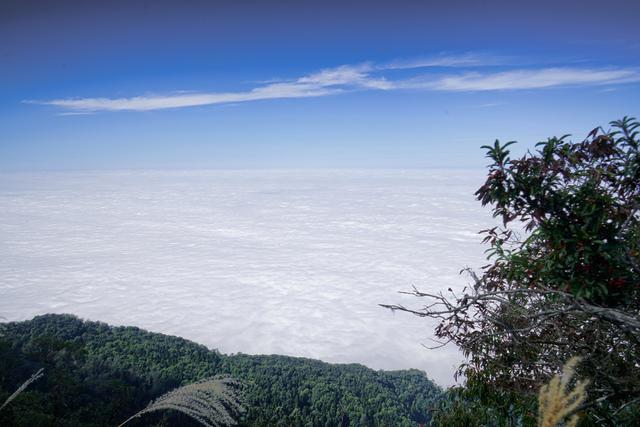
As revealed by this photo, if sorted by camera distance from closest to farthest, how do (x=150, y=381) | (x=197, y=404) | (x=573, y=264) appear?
(x=197, y=404)
(x=573, y=264)
(x=150, y=381)

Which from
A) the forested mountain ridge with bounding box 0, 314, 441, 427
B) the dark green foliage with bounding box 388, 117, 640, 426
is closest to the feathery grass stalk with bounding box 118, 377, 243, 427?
the dark green foliage with bounding box 388, 117, 640, 426

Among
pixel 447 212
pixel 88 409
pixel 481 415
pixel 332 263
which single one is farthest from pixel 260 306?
pixel 447 212

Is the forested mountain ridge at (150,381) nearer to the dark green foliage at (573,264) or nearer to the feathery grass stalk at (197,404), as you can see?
the feathery grass stalk at (197,404)

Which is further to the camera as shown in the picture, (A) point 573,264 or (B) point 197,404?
(A) point 573,264

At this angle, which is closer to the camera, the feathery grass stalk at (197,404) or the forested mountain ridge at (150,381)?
the feathery grass stalk at (197,404)

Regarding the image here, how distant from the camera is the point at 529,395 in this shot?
3467 mm

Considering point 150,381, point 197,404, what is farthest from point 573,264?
point 150,381

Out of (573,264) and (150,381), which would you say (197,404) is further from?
(150,381)

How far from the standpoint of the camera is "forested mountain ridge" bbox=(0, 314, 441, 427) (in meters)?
12.8

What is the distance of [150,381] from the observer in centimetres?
2270

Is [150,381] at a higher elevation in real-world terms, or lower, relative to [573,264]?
lower

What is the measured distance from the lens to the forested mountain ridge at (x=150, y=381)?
1277 cm

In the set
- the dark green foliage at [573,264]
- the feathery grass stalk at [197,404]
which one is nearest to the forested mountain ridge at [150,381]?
the feathery grass stalk at [197,404]

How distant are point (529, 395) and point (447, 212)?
17608 centimetres
